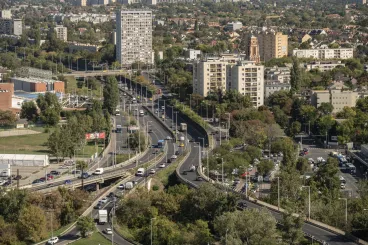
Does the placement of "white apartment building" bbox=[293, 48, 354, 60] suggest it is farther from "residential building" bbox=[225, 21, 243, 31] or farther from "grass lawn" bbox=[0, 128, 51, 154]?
"grass lawn" bbox=[0, 128, 51, 154]

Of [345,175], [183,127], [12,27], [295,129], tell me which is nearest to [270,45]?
[183,127]

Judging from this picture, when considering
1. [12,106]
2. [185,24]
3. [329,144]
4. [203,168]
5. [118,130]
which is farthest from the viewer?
[185,24]

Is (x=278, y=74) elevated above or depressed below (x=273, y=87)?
above

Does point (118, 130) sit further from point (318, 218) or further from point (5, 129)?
point (318, 218)

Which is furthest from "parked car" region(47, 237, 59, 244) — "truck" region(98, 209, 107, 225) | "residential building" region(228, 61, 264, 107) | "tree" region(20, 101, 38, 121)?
"residential building" region(228, 61, 264, 107)

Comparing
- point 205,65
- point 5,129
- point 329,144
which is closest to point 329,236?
point 329,144

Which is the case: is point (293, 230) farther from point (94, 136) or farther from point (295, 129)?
point (295, 129)
